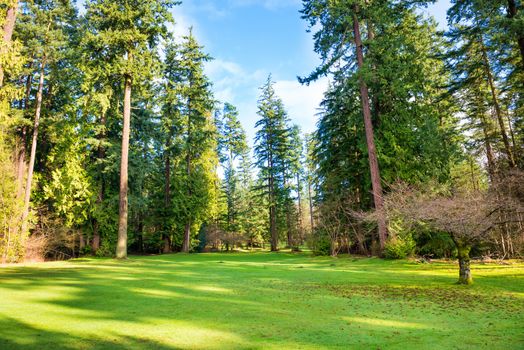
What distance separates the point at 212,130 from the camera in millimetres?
34312

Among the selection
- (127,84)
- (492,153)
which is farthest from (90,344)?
(492,153)

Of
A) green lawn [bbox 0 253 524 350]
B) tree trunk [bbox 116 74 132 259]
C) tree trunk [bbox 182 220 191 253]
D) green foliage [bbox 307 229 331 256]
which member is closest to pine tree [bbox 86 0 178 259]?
tree trunk [bbox 116 74 132 259]

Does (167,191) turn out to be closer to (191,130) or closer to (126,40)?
(191,130)

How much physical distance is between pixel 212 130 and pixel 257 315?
2955 centimetres

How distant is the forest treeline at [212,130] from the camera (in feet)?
49.0

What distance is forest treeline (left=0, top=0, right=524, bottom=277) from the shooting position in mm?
14945

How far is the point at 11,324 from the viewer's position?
Result: 490 centimetres

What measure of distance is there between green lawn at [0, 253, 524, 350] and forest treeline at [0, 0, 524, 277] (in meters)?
2.70

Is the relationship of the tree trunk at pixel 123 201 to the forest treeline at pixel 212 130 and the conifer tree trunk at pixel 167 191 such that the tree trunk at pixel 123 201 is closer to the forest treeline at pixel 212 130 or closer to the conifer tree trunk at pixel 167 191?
the forest treeline at pixel 212 130

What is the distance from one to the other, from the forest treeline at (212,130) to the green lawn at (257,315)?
106 inches

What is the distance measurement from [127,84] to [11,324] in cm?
1837

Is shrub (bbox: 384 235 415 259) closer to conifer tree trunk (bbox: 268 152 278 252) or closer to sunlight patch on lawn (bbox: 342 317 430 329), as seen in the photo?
sunlight patch on lawn (bbox: 342 317 430 329)

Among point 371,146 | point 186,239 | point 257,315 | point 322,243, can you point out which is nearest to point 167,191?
point 186,239

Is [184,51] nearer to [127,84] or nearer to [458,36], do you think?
[127,84]
